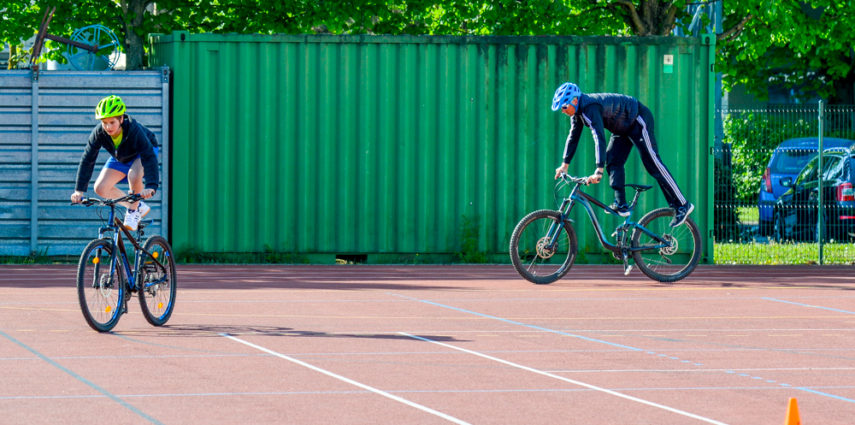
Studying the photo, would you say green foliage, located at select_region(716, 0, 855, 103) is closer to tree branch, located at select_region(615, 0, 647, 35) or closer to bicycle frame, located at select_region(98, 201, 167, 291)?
tree branch, located at select_region(615, 0, 647, 35)

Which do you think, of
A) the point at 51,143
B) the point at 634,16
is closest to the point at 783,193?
the point at 634,16

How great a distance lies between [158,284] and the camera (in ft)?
31.2

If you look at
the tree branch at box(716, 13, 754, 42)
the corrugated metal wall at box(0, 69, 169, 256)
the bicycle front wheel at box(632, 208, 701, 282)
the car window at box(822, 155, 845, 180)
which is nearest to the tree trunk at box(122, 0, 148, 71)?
the corrugated metal wall at box(0, 69, 169, 256)

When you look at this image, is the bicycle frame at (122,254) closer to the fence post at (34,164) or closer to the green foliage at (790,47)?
the fence post at (34,164)

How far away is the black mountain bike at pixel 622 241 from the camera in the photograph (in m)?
12.7

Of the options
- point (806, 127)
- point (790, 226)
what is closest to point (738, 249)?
point (790, 226)

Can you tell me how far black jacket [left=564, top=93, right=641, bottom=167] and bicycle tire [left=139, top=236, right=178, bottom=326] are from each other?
14.4 ft

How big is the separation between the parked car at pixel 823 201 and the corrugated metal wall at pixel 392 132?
3.96 ft

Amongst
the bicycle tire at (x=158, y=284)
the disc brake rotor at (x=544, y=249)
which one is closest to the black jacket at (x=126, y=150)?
the bicycle tire at (x=158, y=284)

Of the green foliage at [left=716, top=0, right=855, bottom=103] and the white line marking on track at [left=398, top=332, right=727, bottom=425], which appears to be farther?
the green foliage at [left=716, top=0, right=855, bottom=103]

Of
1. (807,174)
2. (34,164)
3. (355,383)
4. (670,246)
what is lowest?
(355,383)

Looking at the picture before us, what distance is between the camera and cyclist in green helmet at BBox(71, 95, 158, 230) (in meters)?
9.25

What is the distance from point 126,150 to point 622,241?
5392 millimetres

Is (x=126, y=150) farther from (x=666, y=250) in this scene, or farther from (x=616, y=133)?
(x=666, y=250)
